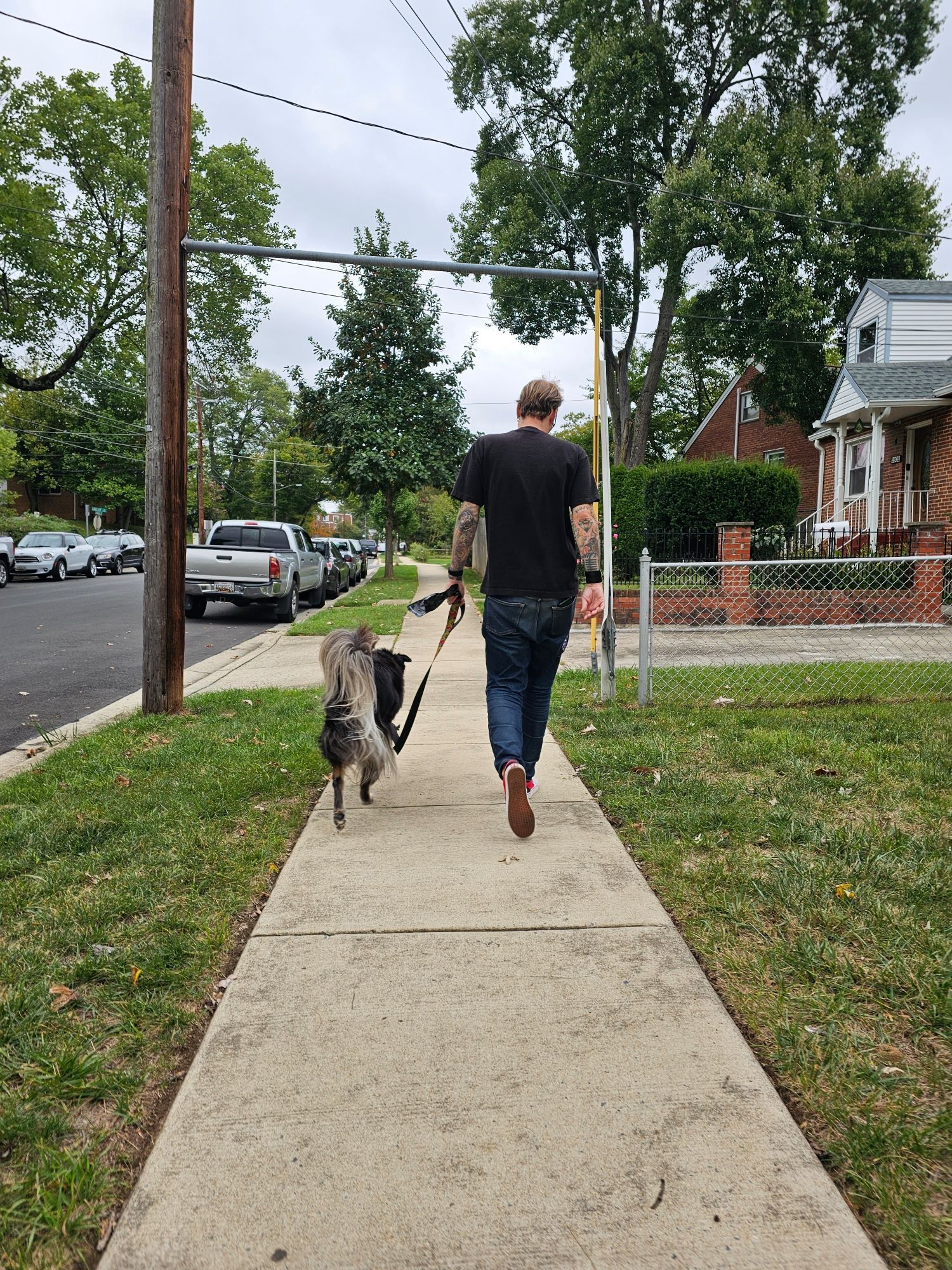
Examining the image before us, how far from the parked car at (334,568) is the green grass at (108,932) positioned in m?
14.6

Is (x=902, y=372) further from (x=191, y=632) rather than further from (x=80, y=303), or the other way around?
(x=80, y=303)

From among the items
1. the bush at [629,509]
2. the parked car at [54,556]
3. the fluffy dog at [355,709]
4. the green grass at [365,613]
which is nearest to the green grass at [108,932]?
the fluffy dog at [355,709]

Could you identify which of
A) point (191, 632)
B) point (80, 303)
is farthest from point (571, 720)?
point (80, 303)

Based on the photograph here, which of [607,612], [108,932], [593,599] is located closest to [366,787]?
[593,599]

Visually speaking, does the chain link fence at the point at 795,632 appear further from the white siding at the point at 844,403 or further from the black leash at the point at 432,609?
the white siding at the point at 844,403

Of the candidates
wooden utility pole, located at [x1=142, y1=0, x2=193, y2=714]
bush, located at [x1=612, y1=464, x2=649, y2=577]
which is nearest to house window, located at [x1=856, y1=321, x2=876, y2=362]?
bush, located at [x1=612, y1=464, x2=649, y2=577]

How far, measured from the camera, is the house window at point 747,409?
106 feet

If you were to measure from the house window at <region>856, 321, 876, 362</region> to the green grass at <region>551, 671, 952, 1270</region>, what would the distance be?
65.6 feet

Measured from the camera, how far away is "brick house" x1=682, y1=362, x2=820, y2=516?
95.8ft

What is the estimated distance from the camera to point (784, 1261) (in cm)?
166

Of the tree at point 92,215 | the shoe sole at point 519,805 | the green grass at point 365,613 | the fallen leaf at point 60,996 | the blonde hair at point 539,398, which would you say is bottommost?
the fallen leaf at point 60,996

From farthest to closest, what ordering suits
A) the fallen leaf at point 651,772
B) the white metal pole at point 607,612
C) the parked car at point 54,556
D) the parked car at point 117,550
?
the parked car at point 117,550 → the parked car at point 54,556 → the white metal pole at point 607,612 → the fallen leaf at point 651,772

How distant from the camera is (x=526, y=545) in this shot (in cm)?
410

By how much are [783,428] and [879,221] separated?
770cm
